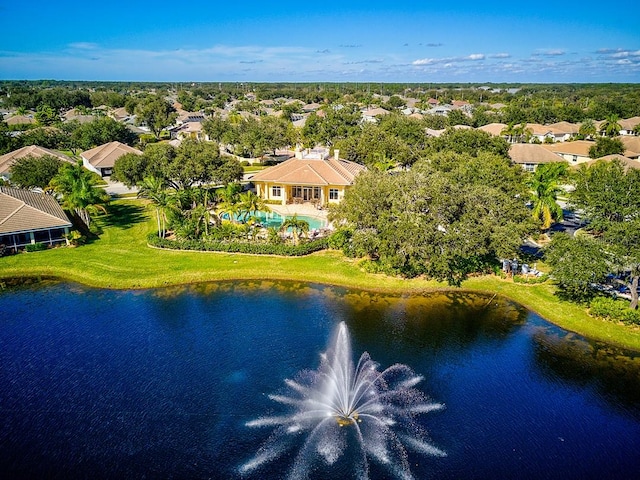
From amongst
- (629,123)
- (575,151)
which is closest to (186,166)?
(575,151)

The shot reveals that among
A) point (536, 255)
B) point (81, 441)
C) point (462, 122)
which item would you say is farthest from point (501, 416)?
point (462, 122)

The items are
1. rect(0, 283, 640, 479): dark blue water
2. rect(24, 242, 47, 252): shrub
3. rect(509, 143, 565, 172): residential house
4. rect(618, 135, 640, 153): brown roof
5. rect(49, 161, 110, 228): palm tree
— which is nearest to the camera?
rect(0, 283, 640, 479): dark blue water

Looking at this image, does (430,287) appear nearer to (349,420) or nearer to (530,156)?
(349,420)

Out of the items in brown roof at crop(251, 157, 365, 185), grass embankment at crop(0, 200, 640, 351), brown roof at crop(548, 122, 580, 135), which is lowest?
grass embankment at crop(0, 200, 640, 351)

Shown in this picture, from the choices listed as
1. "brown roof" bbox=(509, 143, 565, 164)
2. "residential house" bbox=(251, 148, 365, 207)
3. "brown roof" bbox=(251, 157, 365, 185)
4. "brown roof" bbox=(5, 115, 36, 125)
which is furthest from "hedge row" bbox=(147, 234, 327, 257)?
"brown roof" bbox=(5, 115, 36, 125)

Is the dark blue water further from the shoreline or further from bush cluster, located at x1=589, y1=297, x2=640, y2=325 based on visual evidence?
bush cluster, located at x1=589, y1=297, x2=640, y2=325

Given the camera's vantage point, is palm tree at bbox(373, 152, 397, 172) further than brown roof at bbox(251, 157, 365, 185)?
Yes
